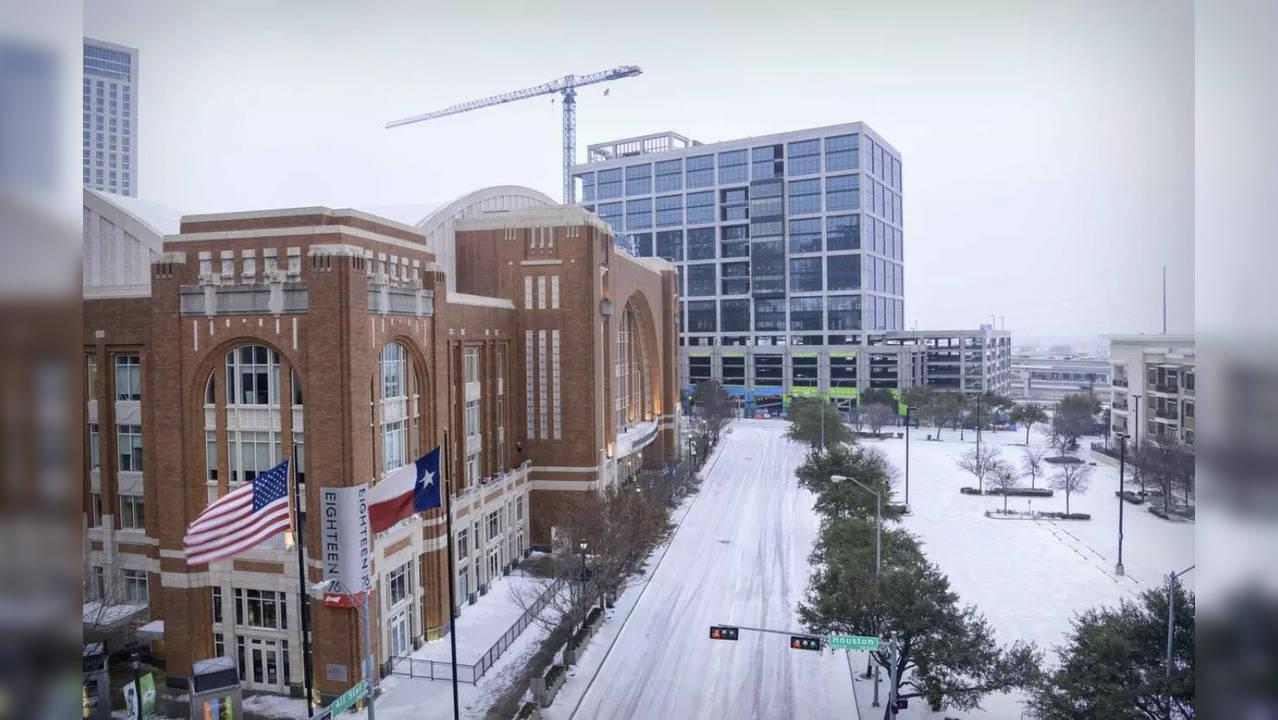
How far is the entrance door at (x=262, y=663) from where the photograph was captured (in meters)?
20.8

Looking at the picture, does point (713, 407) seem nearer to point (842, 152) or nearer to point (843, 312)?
point (843, 312)

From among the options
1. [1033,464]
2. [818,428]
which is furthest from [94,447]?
[1033,464]

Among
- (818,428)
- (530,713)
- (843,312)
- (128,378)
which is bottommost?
(530,713)

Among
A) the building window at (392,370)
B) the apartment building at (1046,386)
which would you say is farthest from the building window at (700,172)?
the building window at (392,370)

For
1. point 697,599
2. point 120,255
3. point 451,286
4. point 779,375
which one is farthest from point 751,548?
point 779,375

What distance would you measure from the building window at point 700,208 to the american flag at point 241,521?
284 feet

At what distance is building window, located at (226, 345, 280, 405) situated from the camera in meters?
21.0

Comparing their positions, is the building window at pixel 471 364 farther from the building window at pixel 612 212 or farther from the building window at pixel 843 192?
the building window at pixel 612 212

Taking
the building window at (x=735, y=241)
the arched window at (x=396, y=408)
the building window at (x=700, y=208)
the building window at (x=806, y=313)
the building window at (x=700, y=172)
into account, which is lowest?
the arched window at (x=396, y=408)

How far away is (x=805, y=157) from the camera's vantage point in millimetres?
91062

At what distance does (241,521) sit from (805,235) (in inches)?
3339

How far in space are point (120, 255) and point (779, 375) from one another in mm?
77838

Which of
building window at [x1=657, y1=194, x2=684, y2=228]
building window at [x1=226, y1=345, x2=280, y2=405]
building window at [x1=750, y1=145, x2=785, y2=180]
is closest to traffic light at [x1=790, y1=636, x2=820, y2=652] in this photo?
building window at [x1=226, y1=345, x2=280, y2=405]

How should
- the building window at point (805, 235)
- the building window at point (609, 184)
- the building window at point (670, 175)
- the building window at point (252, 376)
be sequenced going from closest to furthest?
the building window at point (252, 376), the building window at point (805, 235), the building window at point (670, 175), the building window at point (609, 184)
